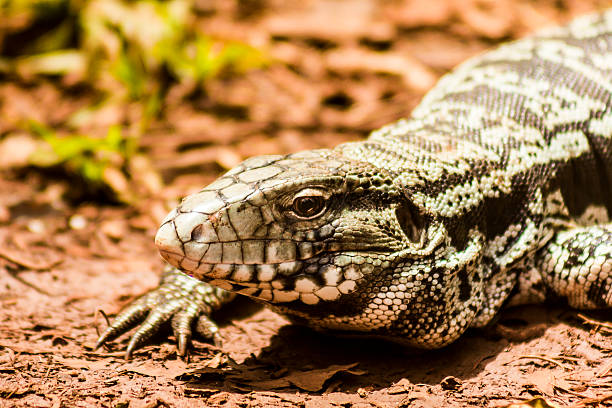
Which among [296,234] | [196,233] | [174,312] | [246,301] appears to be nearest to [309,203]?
[296,234]

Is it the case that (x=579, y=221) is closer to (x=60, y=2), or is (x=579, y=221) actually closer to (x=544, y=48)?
(x=544, y=48)

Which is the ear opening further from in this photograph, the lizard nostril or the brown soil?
the lizard nostril

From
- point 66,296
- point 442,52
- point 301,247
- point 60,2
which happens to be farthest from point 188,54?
point 301,247

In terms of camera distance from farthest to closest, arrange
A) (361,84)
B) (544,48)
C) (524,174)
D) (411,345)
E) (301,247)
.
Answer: (361,84) → (544,48) → (524,174) → (411,345) → (301,247)

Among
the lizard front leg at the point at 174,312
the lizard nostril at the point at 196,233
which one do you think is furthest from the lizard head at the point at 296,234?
the lizard front leg at the point at 174,312

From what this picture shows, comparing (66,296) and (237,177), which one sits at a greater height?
(237,177)

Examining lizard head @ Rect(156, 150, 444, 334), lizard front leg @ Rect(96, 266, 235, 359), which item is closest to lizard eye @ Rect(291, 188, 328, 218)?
lizard head @ Rect(156, 150, 444, 334)

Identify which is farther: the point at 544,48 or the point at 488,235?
the point at 544,48

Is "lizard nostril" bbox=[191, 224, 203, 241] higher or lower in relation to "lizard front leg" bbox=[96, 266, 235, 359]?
higher
